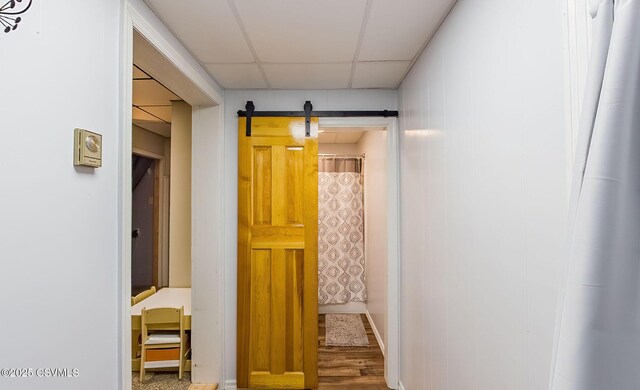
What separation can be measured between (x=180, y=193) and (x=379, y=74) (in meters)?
2.12

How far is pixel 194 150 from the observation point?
96.5 inches

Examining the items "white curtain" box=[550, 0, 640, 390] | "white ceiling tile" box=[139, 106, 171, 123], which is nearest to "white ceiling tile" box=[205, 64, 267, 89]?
"white ceiling tile" box=[139, 106, 171, 123]

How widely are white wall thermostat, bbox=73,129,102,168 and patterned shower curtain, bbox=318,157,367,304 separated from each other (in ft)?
10.1

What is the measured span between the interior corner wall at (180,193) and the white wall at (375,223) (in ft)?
5.93

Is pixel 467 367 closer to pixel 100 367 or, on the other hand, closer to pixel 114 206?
pixel 100 367

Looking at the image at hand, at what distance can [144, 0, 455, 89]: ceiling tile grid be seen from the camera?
146 cm

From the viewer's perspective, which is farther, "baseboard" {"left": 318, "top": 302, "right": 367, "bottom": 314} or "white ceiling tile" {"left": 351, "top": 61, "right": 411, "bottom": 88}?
"baseboard" {"left": 318, "top": 302, "right": 367, "bottom": 314}

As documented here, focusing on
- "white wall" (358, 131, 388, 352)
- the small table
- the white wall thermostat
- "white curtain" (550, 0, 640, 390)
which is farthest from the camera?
"white wall" (358, 131, 388, 352)

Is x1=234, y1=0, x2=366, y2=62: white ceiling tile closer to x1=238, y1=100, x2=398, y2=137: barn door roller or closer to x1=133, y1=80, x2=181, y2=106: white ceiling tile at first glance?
x1=238, y1=100, x2=398, y2=137: barn door roller

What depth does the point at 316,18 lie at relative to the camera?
61.2 inches

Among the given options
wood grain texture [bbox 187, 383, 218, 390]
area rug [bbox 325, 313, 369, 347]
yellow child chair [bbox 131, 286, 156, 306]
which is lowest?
area rug [bbox 325, 313, 369, 347]

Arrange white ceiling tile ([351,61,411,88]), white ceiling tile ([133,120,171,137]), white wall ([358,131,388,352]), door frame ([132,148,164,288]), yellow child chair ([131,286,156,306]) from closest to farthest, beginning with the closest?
white ceiling tile ([351,61,411,88]) < yellow child chair ([131,286,156,306]) < white wall ([358,131,388,352]) < white ceiling tile ([133,120,171,137]) < door frame ([132,148,164,288])

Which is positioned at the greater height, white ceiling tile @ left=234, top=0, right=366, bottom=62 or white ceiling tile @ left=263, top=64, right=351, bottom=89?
white ceiling tile @ left=263, top=64, right=351, bottom=89

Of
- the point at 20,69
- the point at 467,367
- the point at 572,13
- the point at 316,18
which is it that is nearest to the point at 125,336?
the point at 20,69
